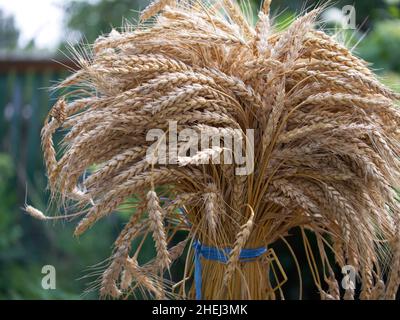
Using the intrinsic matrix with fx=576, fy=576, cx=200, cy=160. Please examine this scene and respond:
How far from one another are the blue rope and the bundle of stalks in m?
0.01

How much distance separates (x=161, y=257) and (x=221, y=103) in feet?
1.08

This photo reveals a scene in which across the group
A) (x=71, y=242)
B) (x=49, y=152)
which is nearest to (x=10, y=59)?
(x=71, y=242)

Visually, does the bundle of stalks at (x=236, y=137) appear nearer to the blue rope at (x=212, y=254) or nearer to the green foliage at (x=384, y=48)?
the blue rope at (x=212, y=254)

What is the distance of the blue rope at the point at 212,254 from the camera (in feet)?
4.00

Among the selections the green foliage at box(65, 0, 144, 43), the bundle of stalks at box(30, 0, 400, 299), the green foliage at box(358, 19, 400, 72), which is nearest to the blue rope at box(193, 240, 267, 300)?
the bundle of stalks at box(30, 0, 400, 299)

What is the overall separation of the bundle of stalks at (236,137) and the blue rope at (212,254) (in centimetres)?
1

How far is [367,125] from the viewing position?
3.70 feet

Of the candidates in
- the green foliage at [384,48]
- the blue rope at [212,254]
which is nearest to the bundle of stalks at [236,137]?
the blue rope at [212,254]

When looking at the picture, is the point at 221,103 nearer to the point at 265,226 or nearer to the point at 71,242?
the point at 265,226

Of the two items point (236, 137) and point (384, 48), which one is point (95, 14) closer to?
point (384, 48)

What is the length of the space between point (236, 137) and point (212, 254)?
289mm

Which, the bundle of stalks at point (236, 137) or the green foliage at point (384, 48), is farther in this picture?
the green foliage at point (384, 48)

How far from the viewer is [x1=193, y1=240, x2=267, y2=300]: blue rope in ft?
4.00

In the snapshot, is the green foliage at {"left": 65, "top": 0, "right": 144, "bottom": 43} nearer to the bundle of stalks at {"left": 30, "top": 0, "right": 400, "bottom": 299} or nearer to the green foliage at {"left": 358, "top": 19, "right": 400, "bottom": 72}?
the green foliage at {"left": 358, "top": 19, "right": 400, "bottom": 72}
